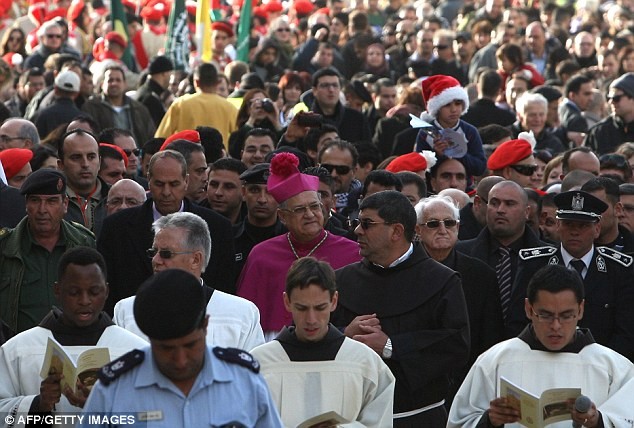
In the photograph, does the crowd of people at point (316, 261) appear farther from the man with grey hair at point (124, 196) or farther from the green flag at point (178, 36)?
the green flag at point (178, 36)

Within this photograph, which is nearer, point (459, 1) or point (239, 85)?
point (239, 85)

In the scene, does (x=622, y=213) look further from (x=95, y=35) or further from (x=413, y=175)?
(x=95, y=35)

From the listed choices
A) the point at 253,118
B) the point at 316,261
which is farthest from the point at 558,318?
the point at 253,118

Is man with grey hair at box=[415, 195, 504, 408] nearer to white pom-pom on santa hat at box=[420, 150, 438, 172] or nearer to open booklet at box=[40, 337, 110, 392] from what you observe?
white pom-pom on santa hat at box=[420, 150, 438, 172]

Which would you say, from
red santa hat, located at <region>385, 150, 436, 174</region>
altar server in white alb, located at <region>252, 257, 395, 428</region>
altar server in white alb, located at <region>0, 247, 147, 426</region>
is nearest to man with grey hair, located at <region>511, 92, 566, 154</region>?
red santa hat, located at <region>385, 150, 436, 174</region>

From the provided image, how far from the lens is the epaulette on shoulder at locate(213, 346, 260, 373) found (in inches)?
214

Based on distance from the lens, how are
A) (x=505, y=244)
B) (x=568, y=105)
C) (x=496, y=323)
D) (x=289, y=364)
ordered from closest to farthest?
1. (x=289, y=364)
2. (x=496, y=323)
3. (x=505, y=244)
4. (x=568, y=105)

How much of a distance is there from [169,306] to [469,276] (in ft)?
13.3

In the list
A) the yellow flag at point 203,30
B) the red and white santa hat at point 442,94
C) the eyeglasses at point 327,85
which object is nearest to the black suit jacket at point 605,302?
the red and white santa hat at point 442,94

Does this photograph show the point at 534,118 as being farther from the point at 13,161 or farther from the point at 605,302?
the point at 605,302

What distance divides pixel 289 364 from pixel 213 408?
158cm

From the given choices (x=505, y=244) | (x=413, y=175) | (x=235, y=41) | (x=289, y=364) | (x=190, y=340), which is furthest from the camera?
(x=235, y=41)

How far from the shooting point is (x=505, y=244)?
32.2 ft


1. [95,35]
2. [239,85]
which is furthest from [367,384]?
[95,35]
